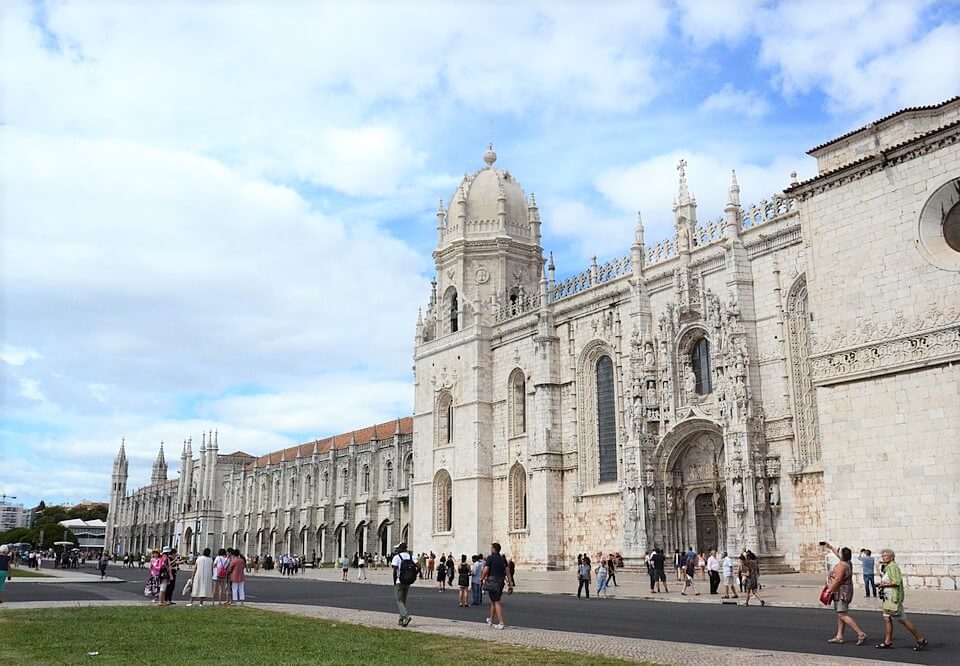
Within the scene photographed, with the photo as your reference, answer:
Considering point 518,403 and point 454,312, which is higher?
point 454,312

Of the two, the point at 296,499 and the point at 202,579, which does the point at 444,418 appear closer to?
the point at 202,579

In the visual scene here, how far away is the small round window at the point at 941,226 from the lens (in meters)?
20.8

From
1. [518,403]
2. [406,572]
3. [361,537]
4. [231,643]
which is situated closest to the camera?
[231,643]

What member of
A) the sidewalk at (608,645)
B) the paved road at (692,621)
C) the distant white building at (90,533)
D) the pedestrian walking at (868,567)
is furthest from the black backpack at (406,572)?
the distant white building at (90,533)

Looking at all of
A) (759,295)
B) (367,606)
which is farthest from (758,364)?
(367,606)

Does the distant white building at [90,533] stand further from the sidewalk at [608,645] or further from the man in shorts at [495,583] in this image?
the man in shorts at [495,583]

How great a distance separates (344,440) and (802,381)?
5318 centimetres

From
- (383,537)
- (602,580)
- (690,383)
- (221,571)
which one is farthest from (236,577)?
(383,537)

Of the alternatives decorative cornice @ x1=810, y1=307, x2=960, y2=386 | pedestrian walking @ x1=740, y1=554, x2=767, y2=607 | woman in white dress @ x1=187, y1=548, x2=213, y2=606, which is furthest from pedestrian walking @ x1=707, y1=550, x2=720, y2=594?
woman in white dress @ x1=187, y1=548, x2=213, y2=606

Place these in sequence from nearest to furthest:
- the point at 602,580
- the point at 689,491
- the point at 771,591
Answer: the point at 771,591, the point at 602,580, the point at 689,491

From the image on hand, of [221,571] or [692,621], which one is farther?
[221,571]

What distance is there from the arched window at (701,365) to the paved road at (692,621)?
1113cm

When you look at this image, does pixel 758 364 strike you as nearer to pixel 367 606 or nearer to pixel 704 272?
pixel 704 272

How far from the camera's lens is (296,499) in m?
75.5
